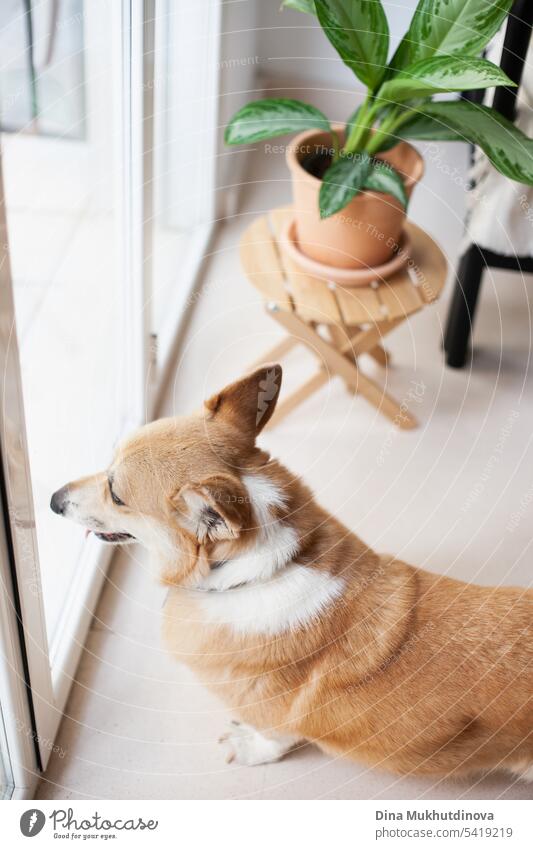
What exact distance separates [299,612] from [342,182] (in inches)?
31.6

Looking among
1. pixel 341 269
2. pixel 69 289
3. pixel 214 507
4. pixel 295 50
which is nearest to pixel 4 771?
pixel 214 507

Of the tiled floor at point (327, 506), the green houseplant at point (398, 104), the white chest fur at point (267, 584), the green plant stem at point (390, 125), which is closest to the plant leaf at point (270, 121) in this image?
the green houseplant at point (398, 104)

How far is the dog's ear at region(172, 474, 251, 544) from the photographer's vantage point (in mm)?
1195

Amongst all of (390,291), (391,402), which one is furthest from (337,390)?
(390,291)

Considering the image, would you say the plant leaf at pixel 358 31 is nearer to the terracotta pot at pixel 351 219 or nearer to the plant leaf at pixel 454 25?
the plant leaf at pixel 454 25

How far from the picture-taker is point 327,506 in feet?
6.10

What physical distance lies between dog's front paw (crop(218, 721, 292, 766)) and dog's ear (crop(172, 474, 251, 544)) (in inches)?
19.3

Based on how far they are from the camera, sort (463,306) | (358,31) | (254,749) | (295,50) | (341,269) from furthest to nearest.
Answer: (295,50), (463,306), (341,269), (254,749), (358,31)

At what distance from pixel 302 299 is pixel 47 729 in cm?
94

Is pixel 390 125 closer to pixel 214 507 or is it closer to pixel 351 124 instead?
pixel 351 124

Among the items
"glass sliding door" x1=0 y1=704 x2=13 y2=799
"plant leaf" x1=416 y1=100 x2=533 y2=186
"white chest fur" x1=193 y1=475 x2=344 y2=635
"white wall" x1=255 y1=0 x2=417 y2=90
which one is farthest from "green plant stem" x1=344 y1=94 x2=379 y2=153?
"glass sliding door" x1=0 y1=704 x2=13 y2=799

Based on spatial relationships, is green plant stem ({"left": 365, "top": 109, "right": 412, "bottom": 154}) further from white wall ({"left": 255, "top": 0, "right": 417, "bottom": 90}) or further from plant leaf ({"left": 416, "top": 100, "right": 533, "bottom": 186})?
white wall ({"left": 255, "top": 0, "right": 417, "bottom": 90})

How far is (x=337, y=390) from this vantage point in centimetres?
212
